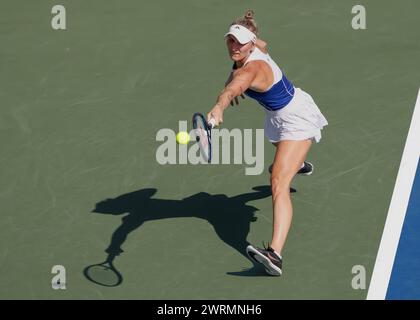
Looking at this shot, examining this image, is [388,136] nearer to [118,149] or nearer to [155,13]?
[118,149]

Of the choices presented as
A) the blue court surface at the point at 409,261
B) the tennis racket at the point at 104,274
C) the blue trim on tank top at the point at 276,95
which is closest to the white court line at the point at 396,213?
the blue court surface at the point at 409,261

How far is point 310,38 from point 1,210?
19.0ft

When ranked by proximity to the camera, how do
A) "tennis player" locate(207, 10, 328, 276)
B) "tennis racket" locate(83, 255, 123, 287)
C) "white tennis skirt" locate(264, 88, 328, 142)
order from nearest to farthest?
"tennis player" locate(207, 10, 328, 276) → "tennis racket" locate(83, 255, 123, 287) → "white tennis skirt" locate(264, 88, 328, 142)

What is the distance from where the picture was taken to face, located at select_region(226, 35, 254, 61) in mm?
13297

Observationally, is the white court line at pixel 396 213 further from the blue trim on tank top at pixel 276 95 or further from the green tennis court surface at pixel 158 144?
the blue trim on tank top at pixel 276 95

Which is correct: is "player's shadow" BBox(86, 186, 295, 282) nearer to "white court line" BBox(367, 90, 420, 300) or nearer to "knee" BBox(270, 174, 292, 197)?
"knee" BBox(270, 174, 292, 197)

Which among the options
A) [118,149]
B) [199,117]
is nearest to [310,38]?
[118,149]

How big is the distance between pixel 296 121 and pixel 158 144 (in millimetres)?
2651

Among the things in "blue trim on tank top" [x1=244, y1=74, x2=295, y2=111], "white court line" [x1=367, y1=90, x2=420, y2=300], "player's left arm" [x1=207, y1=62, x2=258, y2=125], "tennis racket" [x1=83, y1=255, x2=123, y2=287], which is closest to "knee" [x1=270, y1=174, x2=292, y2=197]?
"blue trim on tank top" [x1=244, y1=74, x2=295, y2=111]

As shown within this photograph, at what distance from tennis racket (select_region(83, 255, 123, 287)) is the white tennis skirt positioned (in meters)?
2.35

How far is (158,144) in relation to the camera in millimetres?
15844

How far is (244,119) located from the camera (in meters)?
16.3

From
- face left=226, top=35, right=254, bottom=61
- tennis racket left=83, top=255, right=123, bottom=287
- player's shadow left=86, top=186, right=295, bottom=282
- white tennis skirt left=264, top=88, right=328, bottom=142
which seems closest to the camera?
tennis racket left=83, top=255, right=123, bottom=287
